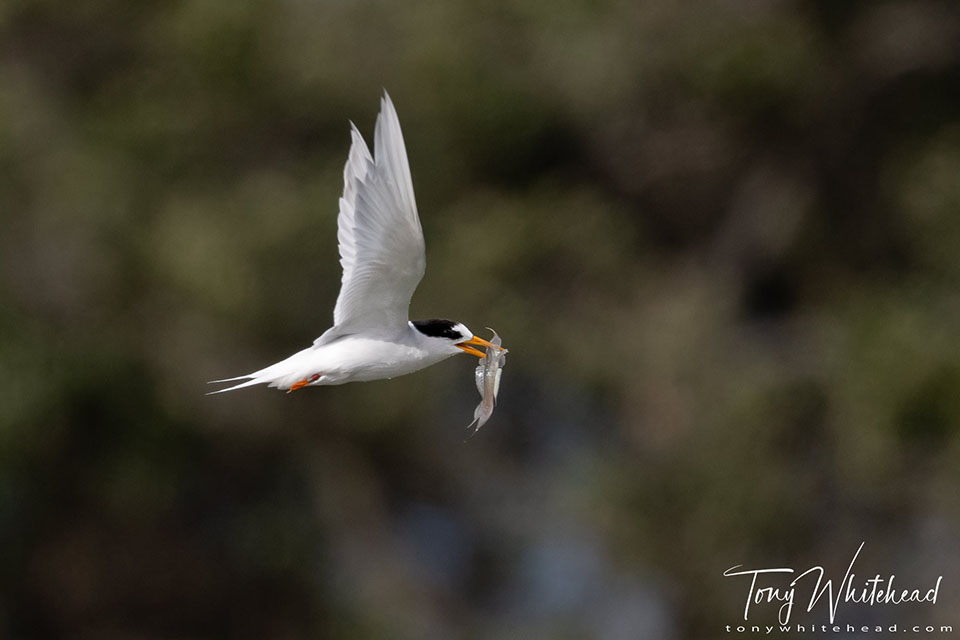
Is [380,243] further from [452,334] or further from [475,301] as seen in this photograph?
[475,301]

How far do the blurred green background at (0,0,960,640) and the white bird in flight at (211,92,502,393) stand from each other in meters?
8.06

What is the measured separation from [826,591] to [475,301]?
3563mm

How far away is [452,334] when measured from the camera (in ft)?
14.8

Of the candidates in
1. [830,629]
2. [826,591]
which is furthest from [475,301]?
[830,629]

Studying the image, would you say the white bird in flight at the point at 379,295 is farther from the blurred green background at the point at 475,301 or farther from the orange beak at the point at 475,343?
the blurred green background at the point at 475,301

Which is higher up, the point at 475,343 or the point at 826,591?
the point at 475,343

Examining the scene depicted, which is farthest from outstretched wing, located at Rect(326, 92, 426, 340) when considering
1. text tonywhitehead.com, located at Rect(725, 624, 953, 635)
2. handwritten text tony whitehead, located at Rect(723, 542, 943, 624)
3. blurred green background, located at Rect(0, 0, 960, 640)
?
blurred green background, located at Rect(0, 0, 960, 640)

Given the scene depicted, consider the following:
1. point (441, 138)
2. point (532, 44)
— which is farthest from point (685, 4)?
point (441, 138)

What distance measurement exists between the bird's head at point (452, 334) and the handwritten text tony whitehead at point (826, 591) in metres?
7.50

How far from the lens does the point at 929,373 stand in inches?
477

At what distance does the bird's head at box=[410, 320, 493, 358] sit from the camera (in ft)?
14.6

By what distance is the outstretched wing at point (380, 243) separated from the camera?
4117 millimetres

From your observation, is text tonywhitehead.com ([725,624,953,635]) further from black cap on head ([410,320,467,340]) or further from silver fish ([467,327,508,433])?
silver fish ([467,327,508,433])

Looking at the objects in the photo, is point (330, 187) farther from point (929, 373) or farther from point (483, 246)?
point (929, 373)
